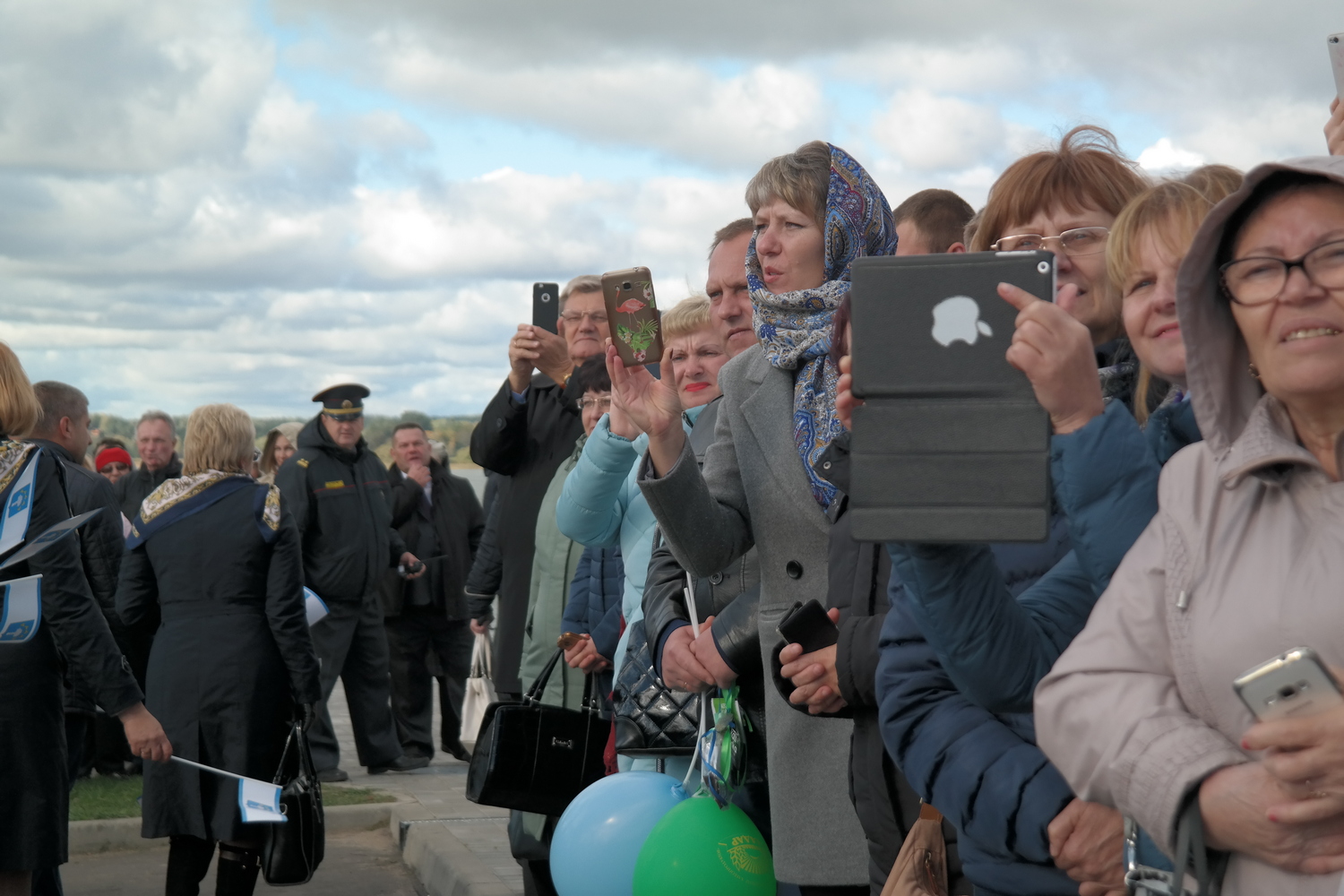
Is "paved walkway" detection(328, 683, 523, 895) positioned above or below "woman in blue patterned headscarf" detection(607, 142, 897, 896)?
below

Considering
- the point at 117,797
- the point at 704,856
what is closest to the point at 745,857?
the point at 704,856

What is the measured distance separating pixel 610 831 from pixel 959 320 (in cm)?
248

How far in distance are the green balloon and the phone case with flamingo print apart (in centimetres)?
120

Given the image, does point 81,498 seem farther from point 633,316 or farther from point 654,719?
point 633,316

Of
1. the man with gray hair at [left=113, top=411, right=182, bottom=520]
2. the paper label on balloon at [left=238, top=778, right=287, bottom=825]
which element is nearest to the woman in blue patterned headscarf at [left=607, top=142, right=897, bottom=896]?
the paper label on balloon at [left=238, top=778, right=287, bottom=825]

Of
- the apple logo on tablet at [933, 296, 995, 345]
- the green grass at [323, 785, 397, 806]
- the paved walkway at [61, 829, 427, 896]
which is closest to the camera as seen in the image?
the apple logo on tablet at [933, 296, 995, 345]

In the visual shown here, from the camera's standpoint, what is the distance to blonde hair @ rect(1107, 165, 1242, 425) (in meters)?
2.38

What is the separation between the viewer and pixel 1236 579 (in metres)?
1.79

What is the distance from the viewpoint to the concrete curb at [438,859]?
6.69 m

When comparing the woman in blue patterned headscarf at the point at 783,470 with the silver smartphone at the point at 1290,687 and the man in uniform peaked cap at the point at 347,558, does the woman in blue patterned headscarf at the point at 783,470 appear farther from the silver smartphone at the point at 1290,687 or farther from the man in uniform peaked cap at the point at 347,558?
A: the man in uniform peaked cap at the point at 347,558

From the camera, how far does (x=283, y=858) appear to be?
20.0 ft

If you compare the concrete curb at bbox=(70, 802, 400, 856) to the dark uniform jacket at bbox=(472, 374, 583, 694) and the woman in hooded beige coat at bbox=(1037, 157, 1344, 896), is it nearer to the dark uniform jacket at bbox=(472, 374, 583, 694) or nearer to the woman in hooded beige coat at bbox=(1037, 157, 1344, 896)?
the dark uniform jacket at bbox=(472, 374, 583, 694)

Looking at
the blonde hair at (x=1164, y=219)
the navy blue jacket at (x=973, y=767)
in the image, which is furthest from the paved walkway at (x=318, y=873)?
the blonde hair at (x=1164, y=219)

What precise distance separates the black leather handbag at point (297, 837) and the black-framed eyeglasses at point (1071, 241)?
4429mm
